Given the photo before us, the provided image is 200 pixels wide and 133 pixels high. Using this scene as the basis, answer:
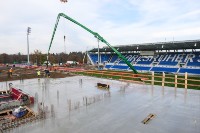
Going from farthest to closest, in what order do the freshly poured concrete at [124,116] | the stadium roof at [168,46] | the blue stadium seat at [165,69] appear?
the blue stadium seat at [165,69] < the stadium roof at [168,46] < the freshly poured concrete at [124,116]

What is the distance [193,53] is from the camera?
41.6m

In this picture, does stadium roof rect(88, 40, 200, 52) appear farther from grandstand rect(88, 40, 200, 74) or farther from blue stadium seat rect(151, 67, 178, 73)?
blue stadium seat rect(151, 67, 178, 73)

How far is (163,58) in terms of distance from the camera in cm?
4403

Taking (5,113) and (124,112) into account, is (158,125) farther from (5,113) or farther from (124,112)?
(5,113)

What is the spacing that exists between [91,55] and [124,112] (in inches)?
2002

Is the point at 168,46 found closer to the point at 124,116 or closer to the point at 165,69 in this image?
the point at 165,69

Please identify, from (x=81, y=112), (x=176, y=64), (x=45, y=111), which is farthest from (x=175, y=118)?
(x=176, y=64)

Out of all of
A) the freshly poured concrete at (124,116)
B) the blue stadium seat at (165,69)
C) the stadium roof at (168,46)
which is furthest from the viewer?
the blue stadium seat at (165,69)

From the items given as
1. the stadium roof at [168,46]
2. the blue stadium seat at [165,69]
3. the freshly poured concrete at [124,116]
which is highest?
the stadium roof at [168,46]

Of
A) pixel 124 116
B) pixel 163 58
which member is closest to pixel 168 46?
pixel 163 58

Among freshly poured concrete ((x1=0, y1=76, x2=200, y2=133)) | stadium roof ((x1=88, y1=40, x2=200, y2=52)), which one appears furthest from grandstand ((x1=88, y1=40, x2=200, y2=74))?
freshly poured concrete ((x1=0, y1=76, x2=200, y2=133))

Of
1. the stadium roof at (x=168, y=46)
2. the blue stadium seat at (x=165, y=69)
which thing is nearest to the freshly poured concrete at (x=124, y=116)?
the blue stadium seat at (x=165, y=69)

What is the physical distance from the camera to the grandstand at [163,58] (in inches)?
1486

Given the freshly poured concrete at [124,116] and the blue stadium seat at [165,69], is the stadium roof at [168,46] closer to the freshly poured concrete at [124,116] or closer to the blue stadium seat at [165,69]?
the blue stadium seat at [165,69]
